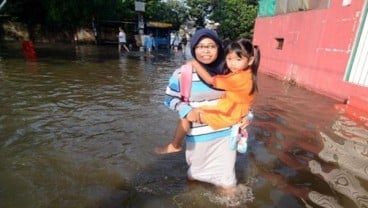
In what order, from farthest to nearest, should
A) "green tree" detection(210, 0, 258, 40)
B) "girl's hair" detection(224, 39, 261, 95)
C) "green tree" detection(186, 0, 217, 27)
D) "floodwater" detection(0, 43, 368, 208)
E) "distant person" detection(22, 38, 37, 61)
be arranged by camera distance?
"green tree" detection(186, 0, 217, 27), "green tree" detection(210, 0, 258, 40), "distant person" detection(22, 38, 37, 61), "floodwater" detection(0, 43, 368, 208), "girl's hair" detection(224, 39, 261, 95)

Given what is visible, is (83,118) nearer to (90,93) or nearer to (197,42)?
(90,93)

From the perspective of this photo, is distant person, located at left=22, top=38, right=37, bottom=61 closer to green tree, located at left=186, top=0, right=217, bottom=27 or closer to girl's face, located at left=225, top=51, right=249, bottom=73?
girl's face, located at left=225, top=51, right=249, bottom=73

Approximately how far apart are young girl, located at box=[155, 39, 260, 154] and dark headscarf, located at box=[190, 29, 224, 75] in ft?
0.17

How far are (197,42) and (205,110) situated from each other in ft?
2.01

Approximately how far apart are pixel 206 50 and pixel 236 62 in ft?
0.90

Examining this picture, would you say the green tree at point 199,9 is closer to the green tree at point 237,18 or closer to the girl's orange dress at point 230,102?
the green tree at point 237,18

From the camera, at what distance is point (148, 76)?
10828 millimetres

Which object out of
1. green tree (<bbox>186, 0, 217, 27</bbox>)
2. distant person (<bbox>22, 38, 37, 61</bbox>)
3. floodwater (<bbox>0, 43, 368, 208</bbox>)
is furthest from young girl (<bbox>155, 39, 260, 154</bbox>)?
green tree (<bbox>186, 0, 217, 27</bbox>)

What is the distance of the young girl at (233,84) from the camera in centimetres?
240

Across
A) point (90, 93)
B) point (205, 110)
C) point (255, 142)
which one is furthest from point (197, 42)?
point (90, 93)

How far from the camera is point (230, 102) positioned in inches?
98.8

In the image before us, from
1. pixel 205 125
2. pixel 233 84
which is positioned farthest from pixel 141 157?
pixel 233 84

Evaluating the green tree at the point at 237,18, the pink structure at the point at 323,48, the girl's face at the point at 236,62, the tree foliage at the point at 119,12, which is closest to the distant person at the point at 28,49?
the tree foliage at the point at 119,12

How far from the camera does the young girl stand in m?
2.40
